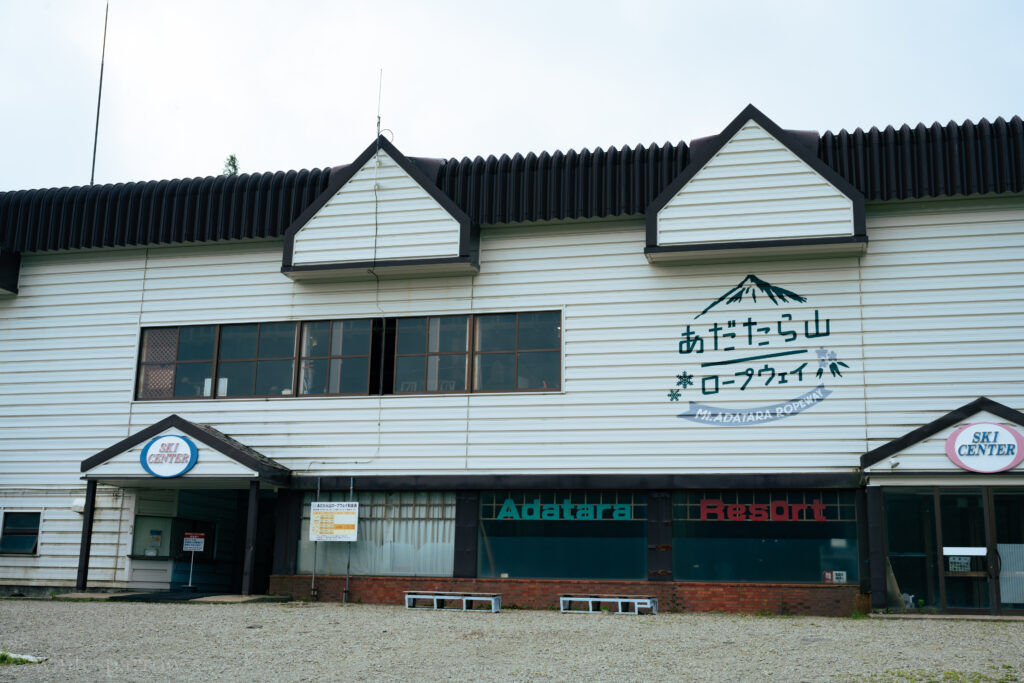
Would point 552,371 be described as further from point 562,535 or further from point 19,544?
point 19,544

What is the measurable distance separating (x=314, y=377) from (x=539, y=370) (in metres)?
4.99

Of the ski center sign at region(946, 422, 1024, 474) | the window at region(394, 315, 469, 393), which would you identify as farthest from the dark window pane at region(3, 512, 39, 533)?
the ski center sign at region(946, 422, 1024, 474)

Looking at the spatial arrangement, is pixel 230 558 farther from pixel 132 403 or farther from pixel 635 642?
pixel 635 642

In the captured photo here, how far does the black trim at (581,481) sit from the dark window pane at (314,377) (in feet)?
6.27

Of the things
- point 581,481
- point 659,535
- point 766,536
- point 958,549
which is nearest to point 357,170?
point 581,481

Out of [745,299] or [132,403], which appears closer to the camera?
[745,299]

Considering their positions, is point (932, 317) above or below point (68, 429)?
above

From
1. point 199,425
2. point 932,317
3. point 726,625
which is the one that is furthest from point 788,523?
point 199,425

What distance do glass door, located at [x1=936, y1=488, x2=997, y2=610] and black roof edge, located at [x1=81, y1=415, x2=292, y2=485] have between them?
1275 cm

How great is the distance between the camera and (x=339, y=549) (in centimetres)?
2158

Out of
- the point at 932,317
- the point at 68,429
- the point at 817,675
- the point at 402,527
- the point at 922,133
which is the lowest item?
the point at 817,675

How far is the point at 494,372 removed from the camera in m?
21.6

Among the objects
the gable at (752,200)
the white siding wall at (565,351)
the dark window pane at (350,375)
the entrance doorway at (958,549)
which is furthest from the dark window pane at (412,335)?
the entrance doorway at (958,549)

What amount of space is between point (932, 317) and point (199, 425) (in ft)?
49.8
